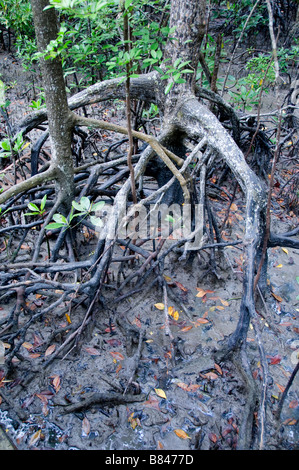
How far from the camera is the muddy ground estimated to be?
1775 mm

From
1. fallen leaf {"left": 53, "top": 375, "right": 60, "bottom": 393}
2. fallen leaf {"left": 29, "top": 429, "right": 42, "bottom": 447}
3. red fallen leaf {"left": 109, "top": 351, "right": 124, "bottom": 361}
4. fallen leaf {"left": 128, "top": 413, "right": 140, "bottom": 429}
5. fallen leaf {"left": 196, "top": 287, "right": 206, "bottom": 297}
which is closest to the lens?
fallen leaf {"left": 29, "top": 429, "right": 42, "bottom": 447}

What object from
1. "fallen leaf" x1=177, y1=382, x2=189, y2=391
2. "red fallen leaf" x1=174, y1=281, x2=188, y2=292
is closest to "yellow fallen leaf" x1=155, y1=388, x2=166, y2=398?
"fallen leaf" x1=177, y1=382, x2=189, y2=391

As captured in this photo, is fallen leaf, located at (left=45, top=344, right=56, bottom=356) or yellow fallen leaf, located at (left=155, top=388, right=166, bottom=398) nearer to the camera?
yellow fallen leaf, located at (left=155, top=388, right=166, bottom=398)

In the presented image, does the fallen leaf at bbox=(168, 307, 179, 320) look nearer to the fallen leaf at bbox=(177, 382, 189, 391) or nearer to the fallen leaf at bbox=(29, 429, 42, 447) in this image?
the fallen leaf at bbox=(177, 382, 189, 391)

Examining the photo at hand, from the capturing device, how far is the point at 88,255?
294 cm

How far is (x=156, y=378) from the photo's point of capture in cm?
208

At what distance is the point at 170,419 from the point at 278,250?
7.31 ft

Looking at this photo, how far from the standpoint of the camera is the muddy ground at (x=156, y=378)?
1.78 metres

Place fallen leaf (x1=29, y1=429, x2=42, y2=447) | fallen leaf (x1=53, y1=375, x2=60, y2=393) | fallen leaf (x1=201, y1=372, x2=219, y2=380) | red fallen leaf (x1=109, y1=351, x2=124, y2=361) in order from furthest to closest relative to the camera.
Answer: red fallen leaf (x1=109, y1=351, x2=124, y2=361)
fallen leaf (x1=201, y1=372, x2=219, y2=380)
fallen leaf (x1=53, y1=375, x2=60, y2=393)
fallen leaf (x1=29, y1=429, x2=42, y2=447)

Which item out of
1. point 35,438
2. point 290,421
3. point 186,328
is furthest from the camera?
A: point 186,328

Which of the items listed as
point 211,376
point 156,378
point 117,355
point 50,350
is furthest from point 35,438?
point 211,376

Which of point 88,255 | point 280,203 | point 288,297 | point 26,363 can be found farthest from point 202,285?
point 280,203

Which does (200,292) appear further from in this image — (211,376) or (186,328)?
(211,376)

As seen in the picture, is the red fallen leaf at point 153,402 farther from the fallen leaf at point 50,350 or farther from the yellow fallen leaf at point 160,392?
the fallen leaf at point 50,350
